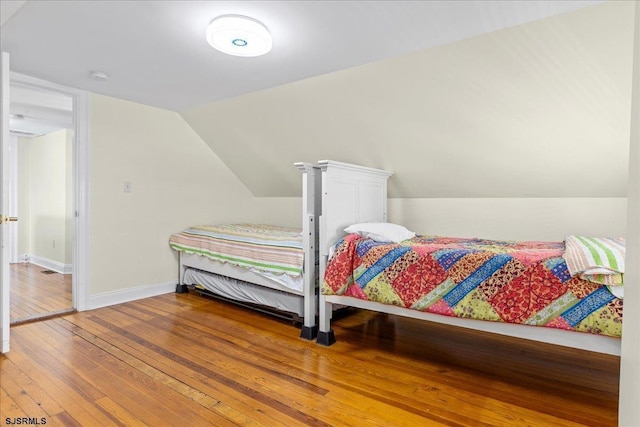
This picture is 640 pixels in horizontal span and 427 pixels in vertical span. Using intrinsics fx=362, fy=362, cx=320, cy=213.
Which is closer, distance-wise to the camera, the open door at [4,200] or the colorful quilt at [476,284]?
the colorful quilt at [476,284]

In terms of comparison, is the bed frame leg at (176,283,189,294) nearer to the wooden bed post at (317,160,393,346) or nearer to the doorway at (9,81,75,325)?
the doorway at (9,81,75,325)

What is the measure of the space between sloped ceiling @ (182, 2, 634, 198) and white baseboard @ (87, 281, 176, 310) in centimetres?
172

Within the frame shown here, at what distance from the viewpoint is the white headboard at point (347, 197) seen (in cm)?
247

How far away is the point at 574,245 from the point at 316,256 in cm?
158

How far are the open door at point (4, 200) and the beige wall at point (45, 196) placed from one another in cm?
271

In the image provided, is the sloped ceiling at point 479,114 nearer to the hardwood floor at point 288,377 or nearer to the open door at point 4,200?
the hardwood floor at point 288,377

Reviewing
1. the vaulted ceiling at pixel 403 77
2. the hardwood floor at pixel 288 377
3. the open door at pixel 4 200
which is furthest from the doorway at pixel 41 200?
the vaulted ceiling at pixel 403 77

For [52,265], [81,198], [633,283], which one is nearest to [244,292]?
[81,198]

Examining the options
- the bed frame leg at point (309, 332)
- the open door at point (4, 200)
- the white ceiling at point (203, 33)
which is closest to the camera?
the white ceiling at point (203, 33)

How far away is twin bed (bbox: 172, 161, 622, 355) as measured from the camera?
5.49 ft

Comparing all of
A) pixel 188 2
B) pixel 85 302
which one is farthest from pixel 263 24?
pixel 85 302

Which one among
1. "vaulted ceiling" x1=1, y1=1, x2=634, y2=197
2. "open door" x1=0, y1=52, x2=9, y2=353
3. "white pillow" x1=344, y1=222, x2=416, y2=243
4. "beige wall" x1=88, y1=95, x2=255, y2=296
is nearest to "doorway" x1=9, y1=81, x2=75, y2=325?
"beige wall" x1=88, y1=95, x2=255, y2=296

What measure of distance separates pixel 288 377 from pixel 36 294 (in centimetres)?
314

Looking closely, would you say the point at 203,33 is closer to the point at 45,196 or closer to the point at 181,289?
the point at 181,289
